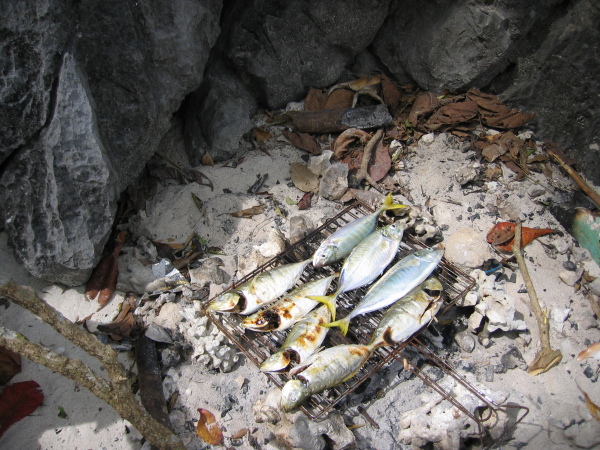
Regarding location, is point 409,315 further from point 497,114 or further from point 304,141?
point 497,114

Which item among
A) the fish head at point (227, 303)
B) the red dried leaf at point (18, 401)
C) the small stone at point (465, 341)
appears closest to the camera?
the red dried leaf at point (18, 401)

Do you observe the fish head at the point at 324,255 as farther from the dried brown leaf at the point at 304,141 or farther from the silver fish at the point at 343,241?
the dried brown leaf at the point at 304,141

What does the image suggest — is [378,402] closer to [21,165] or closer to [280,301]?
[280,301]

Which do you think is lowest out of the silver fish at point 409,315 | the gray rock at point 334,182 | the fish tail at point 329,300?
the fish tail at point 329,300

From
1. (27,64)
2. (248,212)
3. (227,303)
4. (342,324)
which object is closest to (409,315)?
(342,324)

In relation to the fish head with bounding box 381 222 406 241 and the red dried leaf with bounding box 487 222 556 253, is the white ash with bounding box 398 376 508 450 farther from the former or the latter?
the red dried leaf with bounding box 487 222 556 253

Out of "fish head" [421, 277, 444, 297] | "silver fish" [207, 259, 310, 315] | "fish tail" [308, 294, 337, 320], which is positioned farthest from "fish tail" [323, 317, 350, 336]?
"fish head" [421, 277, 444, 297]

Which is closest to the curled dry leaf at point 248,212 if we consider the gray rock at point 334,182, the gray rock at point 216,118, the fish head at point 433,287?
the gray rock at point 334,182

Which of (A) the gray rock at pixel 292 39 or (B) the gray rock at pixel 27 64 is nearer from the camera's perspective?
(B) the gray rock at pixel 27 64
